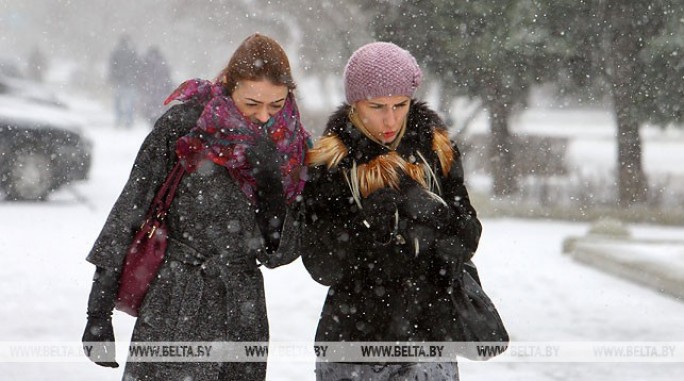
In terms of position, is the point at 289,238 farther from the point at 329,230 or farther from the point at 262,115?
the point at 262,115

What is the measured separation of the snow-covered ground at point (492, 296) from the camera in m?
5.95

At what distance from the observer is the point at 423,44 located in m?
13.3

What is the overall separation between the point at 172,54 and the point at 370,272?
53333mm

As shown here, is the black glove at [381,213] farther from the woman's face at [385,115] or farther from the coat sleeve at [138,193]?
the coat sleeve at [138,193]

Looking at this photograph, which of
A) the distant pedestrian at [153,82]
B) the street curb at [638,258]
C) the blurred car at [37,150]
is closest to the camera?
the street curb at [638,258]

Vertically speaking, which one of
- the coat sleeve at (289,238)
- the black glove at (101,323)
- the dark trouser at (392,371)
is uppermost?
the coat sleeve at (289,238)

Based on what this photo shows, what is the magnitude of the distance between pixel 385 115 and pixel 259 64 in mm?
397

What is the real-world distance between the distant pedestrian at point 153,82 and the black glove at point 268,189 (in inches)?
825

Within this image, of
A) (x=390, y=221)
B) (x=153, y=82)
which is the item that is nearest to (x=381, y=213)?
(x=390, y=221)

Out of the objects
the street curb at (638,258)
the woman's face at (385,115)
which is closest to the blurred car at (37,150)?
the street curb at (638,258)

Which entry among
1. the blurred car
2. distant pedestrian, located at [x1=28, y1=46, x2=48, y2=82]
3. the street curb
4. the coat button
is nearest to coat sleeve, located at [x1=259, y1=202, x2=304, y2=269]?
the coat button

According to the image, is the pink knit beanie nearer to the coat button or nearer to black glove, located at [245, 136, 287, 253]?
black glove, located at [245, 136, 287, 253]

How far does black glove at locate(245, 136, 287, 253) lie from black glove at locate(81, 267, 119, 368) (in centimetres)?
47

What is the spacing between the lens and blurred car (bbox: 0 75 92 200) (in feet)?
41.1
